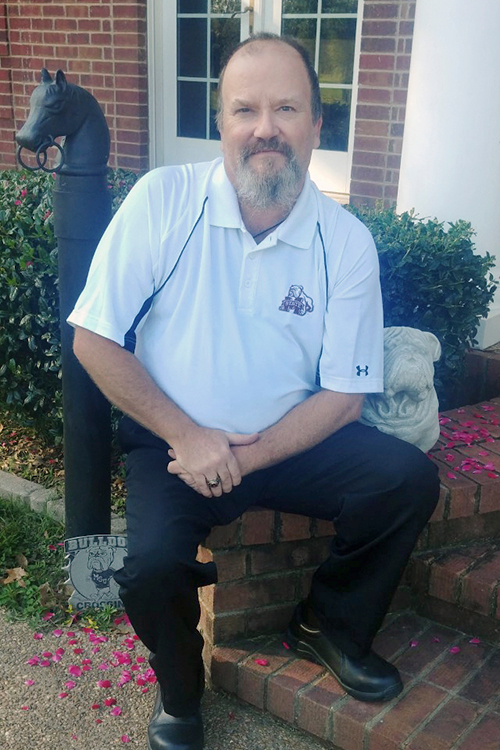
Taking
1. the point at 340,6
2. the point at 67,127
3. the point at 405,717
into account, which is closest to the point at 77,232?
the point at 67,127

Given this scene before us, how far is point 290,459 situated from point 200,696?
675 mm

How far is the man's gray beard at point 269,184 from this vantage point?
2.25 meters

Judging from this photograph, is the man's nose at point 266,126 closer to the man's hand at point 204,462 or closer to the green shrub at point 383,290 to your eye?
the man's hand at point 204,462

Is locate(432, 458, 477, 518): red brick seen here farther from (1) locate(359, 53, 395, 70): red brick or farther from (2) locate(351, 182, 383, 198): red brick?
(1) locate(359, 53, 395, 70): red brick

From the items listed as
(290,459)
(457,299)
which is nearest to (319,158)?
(457,299)

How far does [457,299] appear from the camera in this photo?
3316mm

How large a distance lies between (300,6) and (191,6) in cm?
95

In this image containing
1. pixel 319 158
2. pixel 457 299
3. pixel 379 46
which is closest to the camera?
pixel 457 299

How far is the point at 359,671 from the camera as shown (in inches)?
85.7

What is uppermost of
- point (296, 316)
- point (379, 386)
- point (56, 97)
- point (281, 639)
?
point (56, 97)

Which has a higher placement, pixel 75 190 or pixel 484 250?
pixel 75 190

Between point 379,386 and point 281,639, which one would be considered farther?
point 281,639

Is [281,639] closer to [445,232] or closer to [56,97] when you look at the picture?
[56,97]

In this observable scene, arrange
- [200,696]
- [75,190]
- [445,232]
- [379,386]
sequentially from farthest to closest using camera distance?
[445,232], [75,190], [379,386], [200,696]
